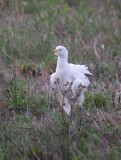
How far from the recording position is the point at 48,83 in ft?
20.7

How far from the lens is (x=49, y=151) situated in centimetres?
450

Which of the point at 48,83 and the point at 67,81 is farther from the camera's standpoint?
the point at 48,83

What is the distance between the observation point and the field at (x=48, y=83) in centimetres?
457

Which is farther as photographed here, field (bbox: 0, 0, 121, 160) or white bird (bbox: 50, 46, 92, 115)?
white bird (bbox: 50, 46, 92, 115)

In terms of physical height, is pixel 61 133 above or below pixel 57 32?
below

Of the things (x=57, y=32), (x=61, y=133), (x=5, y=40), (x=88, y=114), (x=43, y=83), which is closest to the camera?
(x=61, y=133)

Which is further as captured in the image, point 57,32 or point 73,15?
point 73,15

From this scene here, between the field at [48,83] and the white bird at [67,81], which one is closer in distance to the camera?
the field at [48,83]

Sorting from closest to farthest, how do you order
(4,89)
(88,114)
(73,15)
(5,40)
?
(88,114) → (4,89) → (5,40) → (73,15)

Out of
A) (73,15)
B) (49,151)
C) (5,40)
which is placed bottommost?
(49,151)

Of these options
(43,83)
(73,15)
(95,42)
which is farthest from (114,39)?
Result: (43,83)

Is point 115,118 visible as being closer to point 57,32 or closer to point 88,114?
point 88,114

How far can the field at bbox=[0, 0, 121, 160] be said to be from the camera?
4.57 m

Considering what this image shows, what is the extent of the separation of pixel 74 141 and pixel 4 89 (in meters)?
1.50
